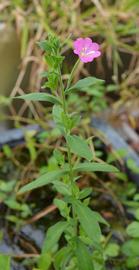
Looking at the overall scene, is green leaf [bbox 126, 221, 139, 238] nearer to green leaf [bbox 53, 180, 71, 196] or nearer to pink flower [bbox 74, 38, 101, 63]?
green leaf [bbox 53, 180, 71, 196]

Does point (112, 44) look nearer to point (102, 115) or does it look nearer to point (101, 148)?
point (102, 115)

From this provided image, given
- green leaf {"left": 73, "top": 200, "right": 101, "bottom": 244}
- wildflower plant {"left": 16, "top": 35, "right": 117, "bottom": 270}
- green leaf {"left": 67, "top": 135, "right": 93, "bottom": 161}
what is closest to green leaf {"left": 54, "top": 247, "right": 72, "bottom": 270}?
wildflower plant {"left": 16, "top": 35, "right": 117, "bottom": 270}

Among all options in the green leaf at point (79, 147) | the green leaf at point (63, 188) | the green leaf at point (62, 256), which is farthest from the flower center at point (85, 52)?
the green leaf at point (62, 256)

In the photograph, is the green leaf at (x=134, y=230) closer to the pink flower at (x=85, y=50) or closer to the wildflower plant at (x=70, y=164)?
the wildflower plant at (x=70, y=164)

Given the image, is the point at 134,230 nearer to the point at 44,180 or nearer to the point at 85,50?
the point at 44,180

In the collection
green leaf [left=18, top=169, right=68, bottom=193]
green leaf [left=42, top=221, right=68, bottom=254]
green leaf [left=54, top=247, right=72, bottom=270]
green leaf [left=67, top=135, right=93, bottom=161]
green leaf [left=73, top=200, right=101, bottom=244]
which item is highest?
green leaf [left=67, top=135, right=93, bottom=161]

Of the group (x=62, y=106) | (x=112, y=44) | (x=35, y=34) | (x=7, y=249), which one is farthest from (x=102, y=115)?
(x=62, y=106)
